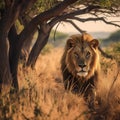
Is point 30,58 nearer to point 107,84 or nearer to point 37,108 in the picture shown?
point 107,84

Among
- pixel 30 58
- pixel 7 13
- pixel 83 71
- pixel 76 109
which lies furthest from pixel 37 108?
pixel 30 58

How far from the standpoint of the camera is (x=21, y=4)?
26.6 feet

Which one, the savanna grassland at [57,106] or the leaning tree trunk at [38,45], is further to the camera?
the leaning tree trunk at [38,45]

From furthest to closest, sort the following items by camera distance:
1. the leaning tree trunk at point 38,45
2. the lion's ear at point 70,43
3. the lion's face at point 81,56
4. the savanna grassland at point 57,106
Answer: the leaning tree trunk at point 38,45 < the lion's ear at point 70,43 < the lion's face at point 81,56 < the savanna grassland at point 57,106

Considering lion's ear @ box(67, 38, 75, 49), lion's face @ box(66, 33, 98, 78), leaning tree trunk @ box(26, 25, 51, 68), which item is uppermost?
lion's ear @ box(67, 38, 75, 49)

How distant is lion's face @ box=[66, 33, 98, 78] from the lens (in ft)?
26.9

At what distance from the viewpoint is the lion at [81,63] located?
827cm

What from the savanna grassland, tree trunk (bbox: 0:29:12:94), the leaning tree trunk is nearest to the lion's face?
the savanna grassland

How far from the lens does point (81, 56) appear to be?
27.2 ft

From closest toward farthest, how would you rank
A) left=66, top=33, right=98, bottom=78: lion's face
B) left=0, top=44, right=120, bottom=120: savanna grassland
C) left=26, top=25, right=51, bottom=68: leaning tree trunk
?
left=0, top=44, right=120, bottom=120: savanna grassland
left=66, top=33, right=98, bottom=78: lion's face
left=26, top=25, right=51, bottom=68: leaning tree trunk

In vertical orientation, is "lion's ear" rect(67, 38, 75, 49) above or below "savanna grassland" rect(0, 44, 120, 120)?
above

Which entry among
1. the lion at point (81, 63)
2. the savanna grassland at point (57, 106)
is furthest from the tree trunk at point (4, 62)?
the lion at point (81, 63)

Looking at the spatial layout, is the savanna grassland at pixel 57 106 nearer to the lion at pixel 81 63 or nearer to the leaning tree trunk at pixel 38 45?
the lion at pixel 81 63

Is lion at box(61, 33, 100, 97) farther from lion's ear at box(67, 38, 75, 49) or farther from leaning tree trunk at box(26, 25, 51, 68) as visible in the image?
leaning tree trunk at box(26, 25, 51, 68)
